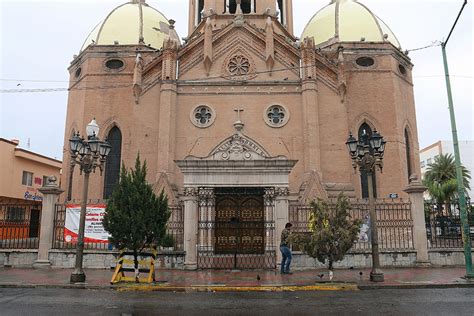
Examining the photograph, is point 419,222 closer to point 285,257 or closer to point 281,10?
point 285,257

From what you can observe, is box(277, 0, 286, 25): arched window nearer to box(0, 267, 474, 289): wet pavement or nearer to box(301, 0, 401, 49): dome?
box(301, 0, 401, 49): dome

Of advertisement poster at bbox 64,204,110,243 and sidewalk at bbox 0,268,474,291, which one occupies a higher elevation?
advertisement poster at bbox 64,204,110,243

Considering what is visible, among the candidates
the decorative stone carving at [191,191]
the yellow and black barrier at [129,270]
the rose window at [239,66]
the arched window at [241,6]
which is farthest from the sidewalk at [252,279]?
the arched window at [241,6]

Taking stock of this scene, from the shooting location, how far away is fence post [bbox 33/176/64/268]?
18547mm

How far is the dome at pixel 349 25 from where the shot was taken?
31.4 m

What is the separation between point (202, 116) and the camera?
85.6 feet

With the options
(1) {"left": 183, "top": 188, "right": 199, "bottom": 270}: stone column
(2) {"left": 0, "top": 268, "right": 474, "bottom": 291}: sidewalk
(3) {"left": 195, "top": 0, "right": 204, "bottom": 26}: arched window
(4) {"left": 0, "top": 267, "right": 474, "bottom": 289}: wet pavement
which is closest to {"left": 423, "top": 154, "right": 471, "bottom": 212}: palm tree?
(3) {"left": 195, "top": 0, "right": 204, "bottom": 26}: arched window

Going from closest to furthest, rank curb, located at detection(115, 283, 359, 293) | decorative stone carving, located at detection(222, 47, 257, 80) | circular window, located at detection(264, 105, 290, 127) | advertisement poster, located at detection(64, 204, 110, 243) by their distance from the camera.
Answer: curb, located at detection(115, 283, 359, 293)
advertisement poster, located at detection(64, 204, 110, 243)
circular window, located at detection(264, 105, 290, 127)
decorative stone carving, located at detection(222, 47, 257, 80)

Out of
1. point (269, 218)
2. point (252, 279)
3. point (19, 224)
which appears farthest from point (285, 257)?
point (19, 224)

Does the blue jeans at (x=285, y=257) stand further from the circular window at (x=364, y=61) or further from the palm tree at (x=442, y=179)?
the palm tree at (x=442, y=179)

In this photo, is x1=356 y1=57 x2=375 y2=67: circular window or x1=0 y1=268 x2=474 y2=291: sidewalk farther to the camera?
x1=356 y1=57 x2=375 y2=67: circular window

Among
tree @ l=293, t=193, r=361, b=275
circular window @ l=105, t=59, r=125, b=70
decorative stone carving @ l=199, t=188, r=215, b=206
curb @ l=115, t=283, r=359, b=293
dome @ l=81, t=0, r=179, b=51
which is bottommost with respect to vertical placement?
curb @ l=115, t=283, r=359, b=293

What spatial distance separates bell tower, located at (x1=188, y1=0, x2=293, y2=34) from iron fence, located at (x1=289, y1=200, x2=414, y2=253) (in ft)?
53.1

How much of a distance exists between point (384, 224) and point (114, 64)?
2190cm
